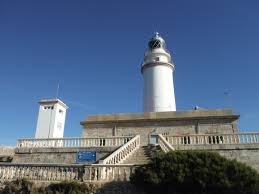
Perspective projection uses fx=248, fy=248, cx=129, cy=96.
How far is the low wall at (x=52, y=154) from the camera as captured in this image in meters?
15.6

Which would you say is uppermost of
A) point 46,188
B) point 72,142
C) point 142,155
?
point 72,142

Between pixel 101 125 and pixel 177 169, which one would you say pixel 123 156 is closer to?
pixel 177 169

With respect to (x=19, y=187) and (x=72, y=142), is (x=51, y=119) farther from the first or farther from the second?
(x=19, y=187)

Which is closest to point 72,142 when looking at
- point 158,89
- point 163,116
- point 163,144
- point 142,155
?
point 142,155

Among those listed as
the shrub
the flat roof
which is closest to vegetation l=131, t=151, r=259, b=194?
the shrub

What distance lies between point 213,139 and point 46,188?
1009cm

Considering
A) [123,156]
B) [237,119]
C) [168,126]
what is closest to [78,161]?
[123,156]

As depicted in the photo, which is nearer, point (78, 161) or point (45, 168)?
point (45, 168)

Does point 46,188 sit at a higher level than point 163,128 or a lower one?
lower

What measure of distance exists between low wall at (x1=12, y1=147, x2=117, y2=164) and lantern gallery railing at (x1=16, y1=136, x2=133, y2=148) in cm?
35

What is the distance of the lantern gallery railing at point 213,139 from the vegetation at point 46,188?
6694 millimetres

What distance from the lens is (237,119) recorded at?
1767 centimetres

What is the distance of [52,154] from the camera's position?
16.3 metres

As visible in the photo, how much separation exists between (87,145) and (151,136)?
4.64m
